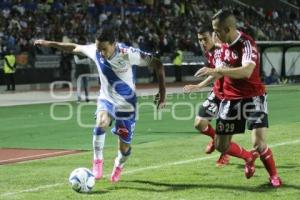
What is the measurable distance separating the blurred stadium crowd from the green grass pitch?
12013mm

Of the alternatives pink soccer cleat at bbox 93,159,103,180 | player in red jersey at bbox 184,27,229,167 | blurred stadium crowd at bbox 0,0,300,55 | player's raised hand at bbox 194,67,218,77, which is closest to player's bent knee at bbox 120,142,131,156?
pink soccer cleat at bbox 93,159,103,180

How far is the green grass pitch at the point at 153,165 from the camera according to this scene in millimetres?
9234

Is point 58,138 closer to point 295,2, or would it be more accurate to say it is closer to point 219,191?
point 219,191

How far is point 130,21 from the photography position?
41000mm

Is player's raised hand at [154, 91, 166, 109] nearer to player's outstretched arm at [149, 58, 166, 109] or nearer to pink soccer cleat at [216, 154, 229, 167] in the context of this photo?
player's outstretched arm at [149, 58, 166, 109]

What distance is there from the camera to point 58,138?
1588 centimetres

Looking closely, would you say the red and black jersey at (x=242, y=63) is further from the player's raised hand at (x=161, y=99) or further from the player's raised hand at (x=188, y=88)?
the player's raised hand at (x=161, y=99)

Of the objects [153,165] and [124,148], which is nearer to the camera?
[124,148]

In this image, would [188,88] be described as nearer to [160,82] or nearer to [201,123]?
[160,82]

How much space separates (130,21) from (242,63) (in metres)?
32.5

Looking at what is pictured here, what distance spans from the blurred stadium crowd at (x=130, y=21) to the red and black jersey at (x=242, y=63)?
20.3 meters

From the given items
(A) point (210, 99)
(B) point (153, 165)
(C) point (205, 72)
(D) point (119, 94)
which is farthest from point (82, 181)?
(A) point (210, 99)

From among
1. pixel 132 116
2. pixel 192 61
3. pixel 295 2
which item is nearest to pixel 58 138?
pixel 132 116

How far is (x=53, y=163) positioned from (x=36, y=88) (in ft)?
73.8
